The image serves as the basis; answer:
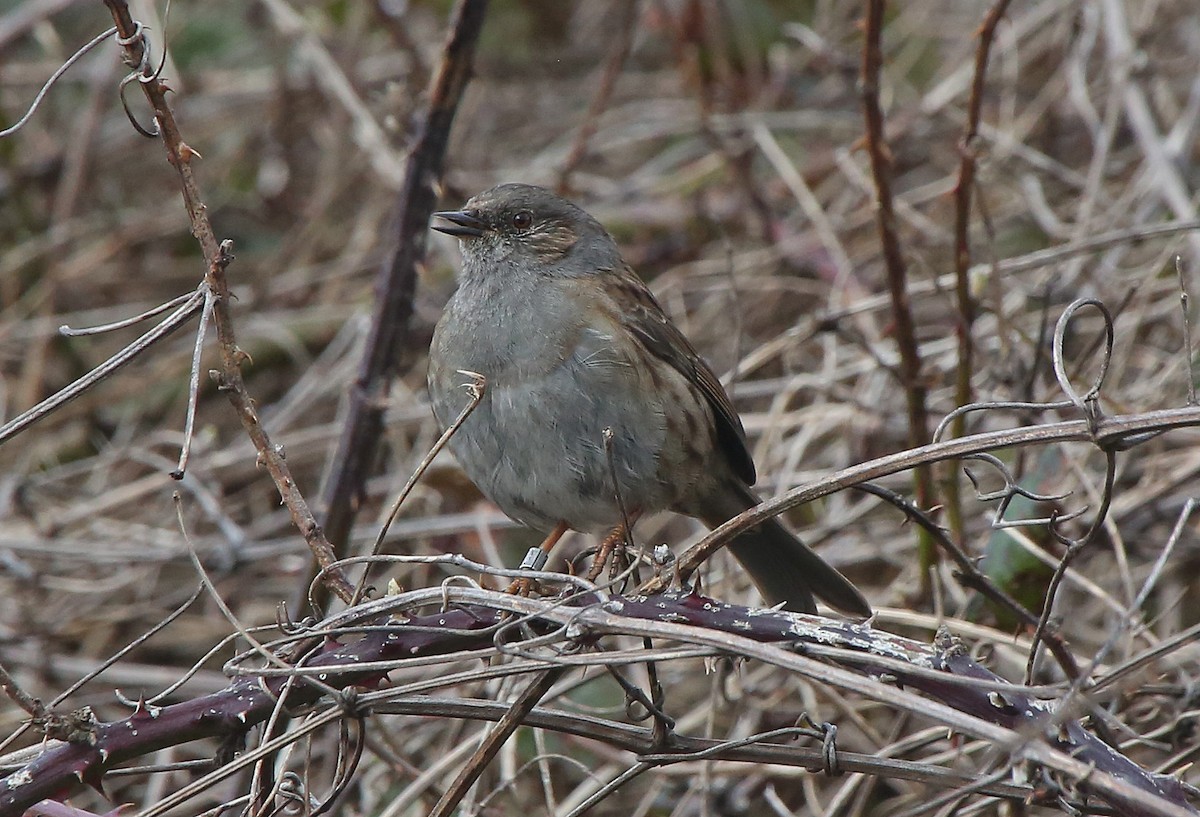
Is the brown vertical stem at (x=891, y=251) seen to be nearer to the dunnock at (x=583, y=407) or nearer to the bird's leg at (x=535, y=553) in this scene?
the dunnock at (x=583, y=407)

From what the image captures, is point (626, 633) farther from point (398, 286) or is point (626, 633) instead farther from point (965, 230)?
point (965, 230)

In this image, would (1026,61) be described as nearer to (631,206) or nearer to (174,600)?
(631,206)

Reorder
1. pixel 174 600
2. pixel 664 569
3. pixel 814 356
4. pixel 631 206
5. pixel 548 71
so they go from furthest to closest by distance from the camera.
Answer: pixel 548 71
pixel 631 206
pixel 814 356
pixel 174 600
pixel 664 569

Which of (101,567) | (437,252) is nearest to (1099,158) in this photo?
(437,252)

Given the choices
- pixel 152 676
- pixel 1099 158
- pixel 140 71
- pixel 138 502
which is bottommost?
pixel 152 676

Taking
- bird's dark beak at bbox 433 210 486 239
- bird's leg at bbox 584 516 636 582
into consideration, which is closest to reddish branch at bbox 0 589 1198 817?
bird's leg at bbox 584 516 636 582

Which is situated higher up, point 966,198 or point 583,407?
point 966,198

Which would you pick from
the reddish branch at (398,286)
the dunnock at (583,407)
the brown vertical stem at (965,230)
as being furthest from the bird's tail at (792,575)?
the reddish branch at (398,286)

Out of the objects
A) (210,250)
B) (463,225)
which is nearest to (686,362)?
(463,225)
